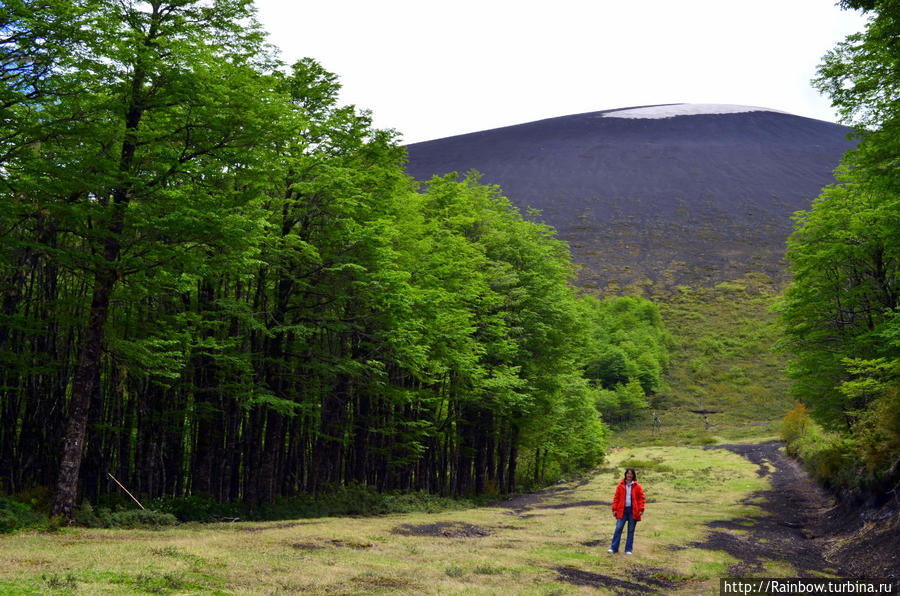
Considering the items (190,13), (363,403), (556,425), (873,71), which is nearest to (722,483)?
(556,425)

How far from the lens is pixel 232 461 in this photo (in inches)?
1133

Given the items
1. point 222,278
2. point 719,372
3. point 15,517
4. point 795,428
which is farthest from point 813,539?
point 719,372

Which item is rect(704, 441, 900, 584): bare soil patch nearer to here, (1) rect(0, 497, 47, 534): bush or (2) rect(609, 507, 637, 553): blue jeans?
(2) rect(609, 507, 637, 553): blue jeans

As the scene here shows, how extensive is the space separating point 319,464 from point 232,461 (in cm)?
422

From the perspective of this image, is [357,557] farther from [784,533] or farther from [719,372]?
[719,372]

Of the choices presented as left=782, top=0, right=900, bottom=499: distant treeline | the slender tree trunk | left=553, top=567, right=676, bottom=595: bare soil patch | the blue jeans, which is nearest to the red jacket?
the blue jeans

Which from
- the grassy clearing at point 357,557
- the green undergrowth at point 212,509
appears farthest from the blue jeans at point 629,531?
the green undergrowth at point 212,509

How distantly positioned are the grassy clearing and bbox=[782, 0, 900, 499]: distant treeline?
7.98 metres

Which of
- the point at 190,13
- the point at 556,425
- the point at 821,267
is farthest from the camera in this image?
the point at 556,425

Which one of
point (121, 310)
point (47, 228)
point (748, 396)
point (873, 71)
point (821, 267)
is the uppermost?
point (873, 71)

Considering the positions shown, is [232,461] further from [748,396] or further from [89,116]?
[748,396]

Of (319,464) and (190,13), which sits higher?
(190,13)

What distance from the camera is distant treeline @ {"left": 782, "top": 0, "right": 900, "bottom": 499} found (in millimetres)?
18125

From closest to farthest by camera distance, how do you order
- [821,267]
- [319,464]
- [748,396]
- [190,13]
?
[190,13] → [319,464] → [821,267] → [748,396]
